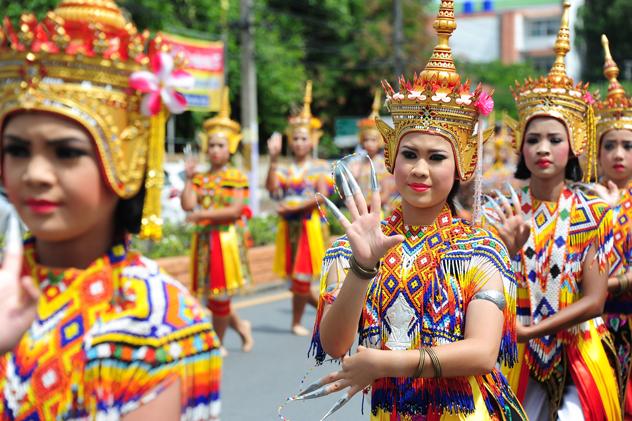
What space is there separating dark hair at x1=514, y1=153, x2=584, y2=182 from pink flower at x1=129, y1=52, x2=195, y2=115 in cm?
295

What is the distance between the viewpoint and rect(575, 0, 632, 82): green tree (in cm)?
4400

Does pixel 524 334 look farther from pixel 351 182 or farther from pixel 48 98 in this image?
pixel 48 98

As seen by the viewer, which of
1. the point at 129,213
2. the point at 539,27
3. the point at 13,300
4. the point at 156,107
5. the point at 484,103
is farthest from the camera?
the point at 539,27

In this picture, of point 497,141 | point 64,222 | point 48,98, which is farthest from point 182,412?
point 497,141

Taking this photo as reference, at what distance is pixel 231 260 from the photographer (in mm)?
8297

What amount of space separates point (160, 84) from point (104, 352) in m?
0.72

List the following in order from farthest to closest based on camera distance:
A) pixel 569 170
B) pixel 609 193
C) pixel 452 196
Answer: pixel 609 193 < pixel 569 170 < pixel 452 196

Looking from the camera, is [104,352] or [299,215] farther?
[299,215]

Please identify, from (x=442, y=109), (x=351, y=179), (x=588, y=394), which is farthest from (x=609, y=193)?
(x=351, y=179)

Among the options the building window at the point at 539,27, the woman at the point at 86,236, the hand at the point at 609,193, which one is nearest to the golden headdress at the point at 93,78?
the woman at the point at 86,236

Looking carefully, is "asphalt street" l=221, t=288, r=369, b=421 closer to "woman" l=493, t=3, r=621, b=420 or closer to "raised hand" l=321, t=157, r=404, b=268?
"woman" l=493, t=3, r=621, b=420

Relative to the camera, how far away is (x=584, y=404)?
463 centimetres

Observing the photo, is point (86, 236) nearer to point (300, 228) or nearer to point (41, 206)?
point (41, 206)

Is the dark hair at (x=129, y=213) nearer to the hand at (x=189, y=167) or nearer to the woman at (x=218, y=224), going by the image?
the woman at (x=218, y=224)
